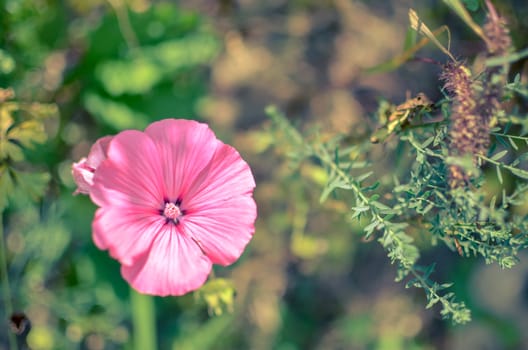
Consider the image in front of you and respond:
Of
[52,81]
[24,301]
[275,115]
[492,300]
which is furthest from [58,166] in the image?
[492,300]

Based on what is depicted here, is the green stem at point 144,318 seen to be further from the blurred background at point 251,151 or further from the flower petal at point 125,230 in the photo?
the flower petal at point 125,230

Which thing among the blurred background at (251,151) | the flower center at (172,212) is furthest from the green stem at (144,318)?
the flower center at (172,212)

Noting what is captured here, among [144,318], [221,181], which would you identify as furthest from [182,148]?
[144,318]

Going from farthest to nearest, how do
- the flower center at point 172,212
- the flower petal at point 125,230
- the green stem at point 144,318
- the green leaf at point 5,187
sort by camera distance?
1. the green stem at point 144,318
2. the green leaf at point 5,187
3. the flower center at point 172,212
4. the flower petal at point 125,230

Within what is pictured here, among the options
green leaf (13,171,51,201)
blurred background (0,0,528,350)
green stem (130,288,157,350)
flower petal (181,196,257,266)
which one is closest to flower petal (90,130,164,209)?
flower petal (181,196,257,266)

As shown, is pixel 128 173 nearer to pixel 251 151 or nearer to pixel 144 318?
pixel 144 318

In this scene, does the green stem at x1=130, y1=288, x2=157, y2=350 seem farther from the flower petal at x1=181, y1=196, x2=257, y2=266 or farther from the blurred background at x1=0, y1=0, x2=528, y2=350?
the flower petal at x1=181, y1=196, x2=257, y2=266
